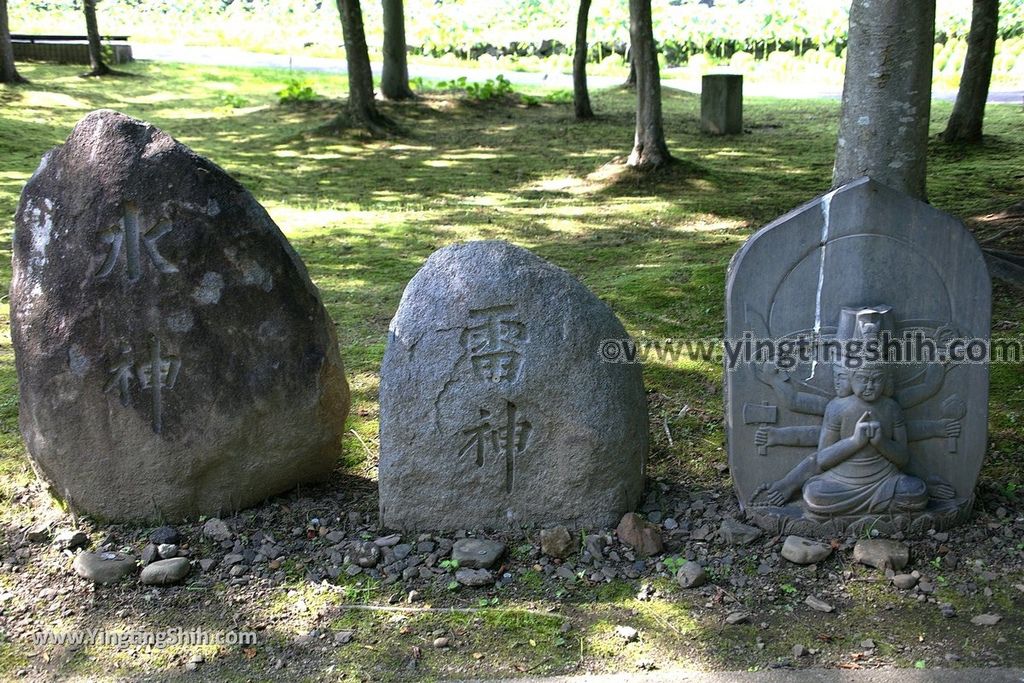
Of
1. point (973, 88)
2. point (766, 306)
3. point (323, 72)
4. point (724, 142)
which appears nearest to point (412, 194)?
point (724, 142)

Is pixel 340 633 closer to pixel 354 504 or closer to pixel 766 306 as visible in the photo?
pixel 354 504

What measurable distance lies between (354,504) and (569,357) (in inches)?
52.3

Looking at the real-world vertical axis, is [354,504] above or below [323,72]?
below

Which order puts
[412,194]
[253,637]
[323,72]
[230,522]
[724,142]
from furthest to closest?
[323,72]
[724,142]
[412,194]
[230,522]
[253,637]

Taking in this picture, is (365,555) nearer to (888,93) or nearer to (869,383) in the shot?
(869,383)

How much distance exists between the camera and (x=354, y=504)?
4719 mm

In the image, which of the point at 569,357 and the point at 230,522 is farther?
the point at 230,522

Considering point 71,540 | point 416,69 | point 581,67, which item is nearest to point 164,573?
point 71,540

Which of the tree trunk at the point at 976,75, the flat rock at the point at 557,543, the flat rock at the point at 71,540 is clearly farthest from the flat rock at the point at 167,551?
the tree trunk at the point at 976,75

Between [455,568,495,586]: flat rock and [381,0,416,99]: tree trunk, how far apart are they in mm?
14345

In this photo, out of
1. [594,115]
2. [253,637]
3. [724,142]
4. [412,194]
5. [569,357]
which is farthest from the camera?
[594,115]

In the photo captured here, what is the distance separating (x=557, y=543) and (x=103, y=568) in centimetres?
191

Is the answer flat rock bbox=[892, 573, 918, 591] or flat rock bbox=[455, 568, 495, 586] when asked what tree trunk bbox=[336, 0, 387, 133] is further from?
flat rock bbox=[892, 573, 918, 591]

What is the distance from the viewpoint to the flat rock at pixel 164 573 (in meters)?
4.12
